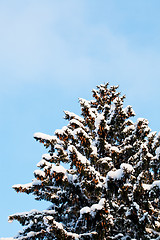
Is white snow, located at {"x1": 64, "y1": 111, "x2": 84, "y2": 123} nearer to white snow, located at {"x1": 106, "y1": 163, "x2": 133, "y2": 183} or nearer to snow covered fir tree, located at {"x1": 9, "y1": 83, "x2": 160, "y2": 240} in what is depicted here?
snow covered fir tree, located at {"x1": 9, "y1": 83, "x2": 160, "y2": 240}

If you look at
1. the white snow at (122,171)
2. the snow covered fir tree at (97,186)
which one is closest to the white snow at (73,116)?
the snow covered fir tree at (97,186)

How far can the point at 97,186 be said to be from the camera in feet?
30.8

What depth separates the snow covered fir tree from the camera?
8.37 m

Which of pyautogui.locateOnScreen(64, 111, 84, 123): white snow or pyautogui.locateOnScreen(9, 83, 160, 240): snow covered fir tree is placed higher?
pyautogui.locateOnScreen(64, 111, 84, 123): white snow

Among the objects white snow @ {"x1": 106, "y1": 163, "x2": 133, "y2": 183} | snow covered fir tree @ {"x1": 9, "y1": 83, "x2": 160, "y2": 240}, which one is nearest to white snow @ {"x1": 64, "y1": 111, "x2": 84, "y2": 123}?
snow covered fir tree @ {"x1": 9, "y1": 83, "x2": 160, "y2": 240}

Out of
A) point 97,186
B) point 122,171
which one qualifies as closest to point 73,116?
point 97,186

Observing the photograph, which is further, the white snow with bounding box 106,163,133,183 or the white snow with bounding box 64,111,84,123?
the white snow with bounding box 64,111,84,123

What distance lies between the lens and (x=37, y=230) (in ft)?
34.2

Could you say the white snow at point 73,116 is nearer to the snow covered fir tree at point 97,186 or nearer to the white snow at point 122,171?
the snow covered fir tree at point 97,186

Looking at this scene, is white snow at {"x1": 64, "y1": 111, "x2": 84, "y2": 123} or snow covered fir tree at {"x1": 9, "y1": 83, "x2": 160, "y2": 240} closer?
snow covered fir tree at {"x1": 9, "y1": 83, "x2": 160, "y2": 240}

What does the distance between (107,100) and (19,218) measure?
7655 millimetres

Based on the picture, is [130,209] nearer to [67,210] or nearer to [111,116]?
[67,210]

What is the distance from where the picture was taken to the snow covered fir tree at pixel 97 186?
8367 millimetres

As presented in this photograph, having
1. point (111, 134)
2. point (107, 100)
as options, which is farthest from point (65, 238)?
point (107, 100)
